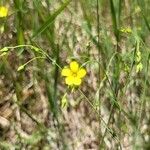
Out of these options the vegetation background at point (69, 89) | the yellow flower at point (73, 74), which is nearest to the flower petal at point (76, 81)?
the yellow flower at point (73, 74)

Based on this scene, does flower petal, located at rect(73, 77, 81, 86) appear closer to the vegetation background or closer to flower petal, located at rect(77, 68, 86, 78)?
flower petal, located at rect(77, 68, 86, 78)

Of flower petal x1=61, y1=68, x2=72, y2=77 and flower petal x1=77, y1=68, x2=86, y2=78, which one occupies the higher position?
flower petal x1=61, y1=68, x2=72, y2=77

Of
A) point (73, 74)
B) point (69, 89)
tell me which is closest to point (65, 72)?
point (73, 74)

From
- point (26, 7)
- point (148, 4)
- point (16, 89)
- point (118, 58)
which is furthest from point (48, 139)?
point (148, 4)

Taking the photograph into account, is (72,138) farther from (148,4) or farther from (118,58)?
(148,4)

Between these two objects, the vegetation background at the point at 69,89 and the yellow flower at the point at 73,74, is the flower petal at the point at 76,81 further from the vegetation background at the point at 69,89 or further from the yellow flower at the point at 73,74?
the vegetation background at the point at 69,89

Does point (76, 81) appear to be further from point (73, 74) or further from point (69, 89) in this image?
point (69, 89)

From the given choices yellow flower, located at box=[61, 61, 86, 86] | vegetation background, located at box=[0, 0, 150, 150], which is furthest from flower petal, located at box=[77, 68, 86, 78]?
vegetation background, located at box=[0, 0, 150, 150]

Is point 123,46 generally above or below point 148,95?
above

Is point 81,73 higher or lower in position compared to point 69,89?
higher
